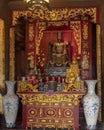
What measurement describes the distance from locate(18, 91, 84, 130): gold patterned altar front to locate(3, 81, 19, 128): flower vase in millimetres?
425

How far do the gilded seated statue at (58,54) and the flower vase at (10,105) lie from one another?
1.83 m

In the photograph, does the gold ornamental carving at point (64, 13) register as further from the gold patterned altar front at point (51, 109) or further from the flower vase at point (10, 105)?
the gold patterned altar front at point (51, 109)

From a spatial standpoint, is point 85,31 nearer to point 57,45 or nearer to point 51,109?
point 57,45

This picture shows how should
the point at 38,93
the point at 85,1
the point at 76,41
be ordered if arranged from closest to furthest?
the point at 38,93, the point at 85,1, the point at 76,41

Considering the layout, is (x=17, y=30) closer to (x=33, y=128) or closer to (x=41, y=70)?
(x=41, y=70)

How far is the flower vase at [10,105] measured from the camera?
6.75 metres

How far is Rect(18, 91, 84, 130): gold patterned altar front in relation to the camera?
630 cm

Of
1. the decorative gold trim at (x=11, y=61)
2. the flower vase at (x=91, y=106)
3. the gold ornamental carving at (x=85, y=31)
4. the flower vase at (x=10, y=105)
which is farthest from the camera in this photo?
the gold ornamental carving at (x=85, y=31)

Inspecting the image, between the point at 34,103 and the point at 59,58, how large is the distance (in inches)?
94.8

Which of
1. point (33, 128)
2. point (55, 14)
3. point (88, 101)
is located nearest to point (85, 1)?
point (55, 14)

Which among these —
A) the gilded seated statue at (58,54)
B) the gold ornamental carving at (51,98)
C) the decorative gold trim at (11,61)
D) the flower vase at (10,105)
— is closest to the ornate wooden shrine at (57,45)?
the gilded seated statue at (58,54)

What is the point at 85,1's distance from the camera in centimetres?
766

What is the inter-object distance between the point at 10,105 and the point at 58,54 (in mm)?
2311

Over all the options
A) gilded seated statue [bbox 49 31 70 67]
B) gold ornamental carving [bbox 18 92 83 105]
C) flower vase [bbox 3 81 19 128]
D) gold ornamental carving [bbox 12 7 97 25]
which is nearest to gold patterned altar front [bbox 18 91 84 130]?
gold ornamental carving [bbox 18 92 83 105]
